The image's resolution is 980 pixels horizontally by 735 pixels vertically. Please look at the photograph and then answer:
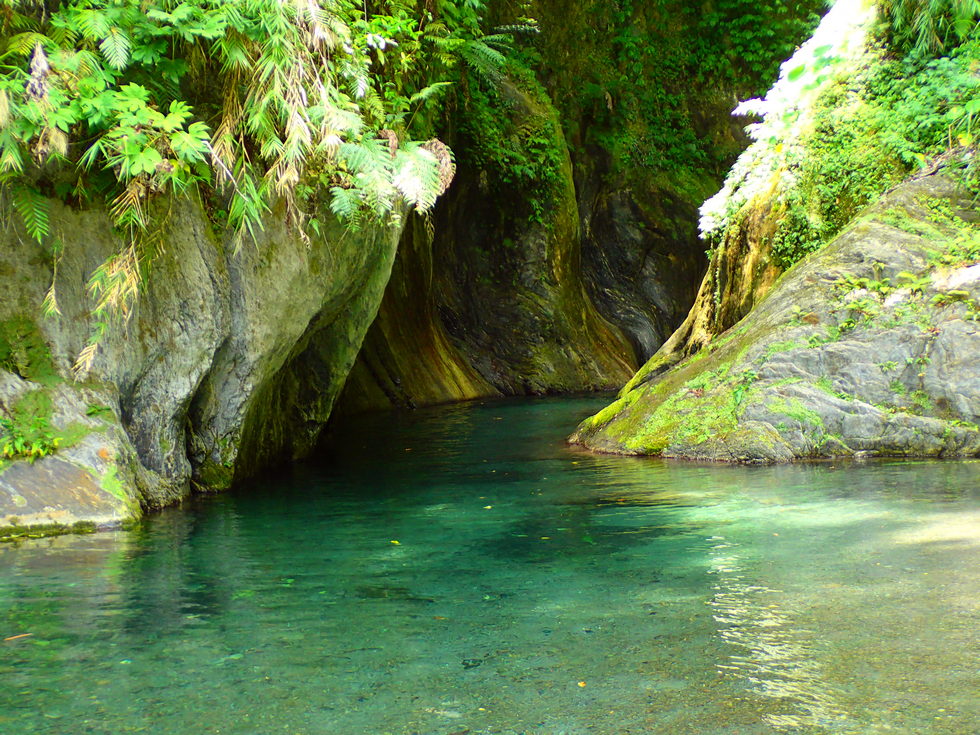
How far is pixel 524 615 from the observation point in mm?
4250

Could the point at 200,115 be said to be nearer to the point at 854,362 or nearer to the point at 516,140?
the point at 854,362

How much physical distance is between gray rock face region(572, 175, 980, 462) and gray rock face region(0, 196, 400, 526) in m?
3.81

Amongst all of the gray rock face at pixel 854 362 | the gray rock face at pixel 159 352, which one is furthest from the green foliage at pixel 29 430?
the gray rock face at pixel 854 362

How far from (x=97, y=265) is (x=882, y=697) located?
6538 mm

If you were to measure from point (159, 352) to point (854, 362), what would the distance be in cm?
647

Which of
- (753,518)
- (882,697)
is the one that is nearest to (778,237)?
(753,518)

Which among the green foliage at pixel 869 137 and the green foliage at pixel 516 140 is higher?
the green foliage at pixel 516 140

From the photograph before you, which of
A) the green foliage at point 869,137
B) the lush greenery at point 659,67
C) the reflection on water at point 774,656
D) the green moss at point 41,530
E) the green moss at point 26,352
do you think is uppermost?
the lush greenery at point 659,67

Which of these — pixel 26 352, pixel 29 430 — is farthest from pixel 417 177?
pixel 29 430

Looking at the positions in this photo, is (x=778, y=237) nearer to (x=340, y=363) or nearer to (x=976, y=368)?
(x=976, y=368)

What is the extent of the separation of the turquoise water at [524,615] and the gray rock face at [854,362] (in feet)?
3.70

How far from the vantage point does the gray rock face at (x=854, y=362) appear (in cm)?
884

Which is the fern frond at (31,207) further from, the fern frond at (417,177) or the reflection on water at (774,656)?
the reflection on water at (774,656)

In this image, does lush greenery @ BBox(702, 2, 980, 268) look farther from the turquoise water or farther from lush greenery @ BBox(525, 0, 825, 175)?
lush greenery @ BBox(525, 0, 825, 175)
